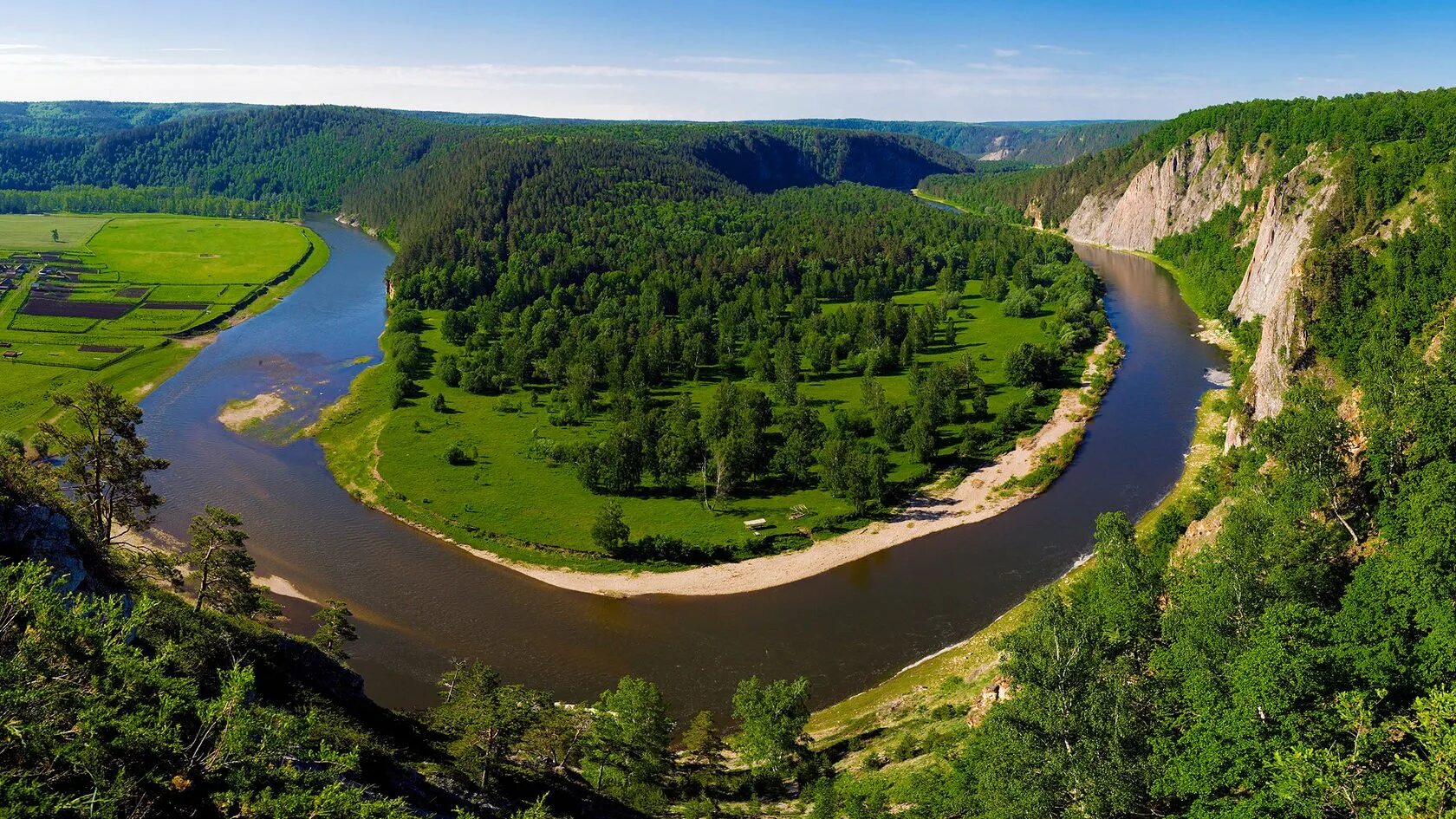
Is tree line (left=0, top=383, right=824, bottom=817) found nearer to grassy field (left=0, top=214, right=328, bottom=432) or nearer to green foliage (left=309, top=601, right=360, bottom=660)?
green foliage (left=309, top=601, right=360, bottom=660)

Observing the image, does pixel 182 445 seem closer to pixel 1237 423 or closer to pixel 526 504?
pixel 526 504

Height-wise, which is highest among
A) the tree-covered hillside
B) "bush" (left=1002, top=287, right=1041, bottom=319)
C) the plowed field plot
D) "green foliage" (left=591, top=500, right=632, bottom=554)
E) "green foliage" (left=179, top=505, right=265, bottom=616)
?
the tree-covered hillside

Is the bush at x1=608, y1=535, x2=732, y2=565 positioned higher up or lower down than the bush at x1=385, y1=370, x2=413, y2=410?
lower down

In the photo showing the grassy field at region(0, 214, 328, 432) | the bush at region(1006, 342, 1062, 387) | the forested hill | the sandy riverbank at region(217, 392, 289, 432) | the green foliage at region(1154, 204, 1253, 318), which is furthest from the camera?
the green foliage at region(1154, 204, 1253, 318)

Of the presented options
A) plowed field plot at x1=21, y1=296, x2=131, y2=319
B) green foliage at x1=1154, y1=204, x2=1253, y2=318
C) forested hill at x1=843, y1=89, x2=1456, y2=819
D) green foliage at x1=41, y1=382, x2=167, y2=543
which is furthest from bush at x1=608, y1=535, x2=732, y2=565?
plowed field plot at x1=21, y1=296, x2=131, y2=319

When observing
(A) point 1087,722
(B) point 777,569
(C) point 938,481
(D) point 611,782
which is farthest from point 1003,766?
(C) point 938,481

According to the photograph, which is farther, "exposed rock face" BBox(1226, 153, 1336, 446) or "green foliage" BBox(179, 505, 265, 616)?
"exposed rock face" BBox(1226, 153, 1336, 446)

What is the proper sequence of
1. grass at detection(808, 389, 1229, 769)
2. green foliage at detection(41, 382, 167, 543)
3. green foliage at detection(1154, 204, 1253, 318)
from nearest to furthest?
green foliage at detection(41, 382, 167, 543)
grass at detection(808, 389, 1229, 769)
green foliage at detection(1154, 204, 1253, 318)

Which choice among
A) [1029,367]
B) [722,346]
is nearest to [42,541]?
[722,346]
